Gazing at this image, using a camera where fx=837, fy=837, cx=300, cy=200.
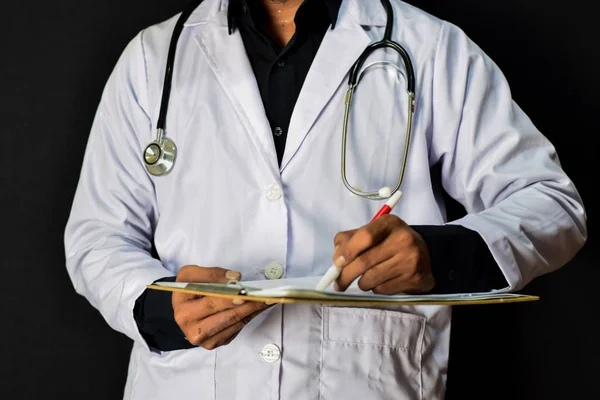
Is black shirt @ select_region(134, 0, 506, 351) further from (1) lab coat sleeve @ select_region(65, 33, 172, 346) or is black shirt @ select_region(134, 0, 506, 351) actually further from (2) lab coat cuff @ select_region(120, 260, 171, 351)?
(1) lab coat sleeve @ select_region(65, 33, 172, 346)

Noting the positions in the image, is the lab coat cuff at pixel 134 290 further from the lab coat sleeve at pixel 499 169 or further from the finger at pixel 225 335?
the lab coat sleeve at pixel 499 169

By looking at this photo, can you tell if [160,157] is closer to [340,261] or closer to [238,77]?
[238,77]

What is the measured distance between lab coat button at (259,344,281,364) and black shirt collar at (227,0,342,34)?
2.05 ft

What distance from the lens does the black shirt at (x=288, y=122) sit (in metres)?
1.30

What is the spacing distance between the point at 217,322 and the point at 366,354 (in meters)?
0.29

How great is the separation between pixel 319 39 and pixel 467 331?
0.74m

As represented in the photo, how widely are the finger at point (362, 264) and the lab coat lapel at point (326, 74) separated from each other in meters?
0.40

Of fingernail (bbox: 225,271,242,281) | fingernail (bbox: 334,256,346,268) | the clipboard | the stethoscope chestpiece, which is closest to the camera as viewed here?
the clipboard

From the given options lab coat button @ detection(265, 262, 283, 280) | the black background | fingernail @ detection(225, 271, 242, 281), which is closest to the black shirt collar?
the black background

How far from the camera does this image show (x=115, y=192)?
1.66 metres

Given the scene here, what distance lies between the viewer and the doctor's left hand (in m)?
1.15

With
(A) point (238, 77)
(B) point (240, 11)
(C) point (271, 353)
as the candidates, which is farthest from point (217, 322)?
(B) point (240, 11)

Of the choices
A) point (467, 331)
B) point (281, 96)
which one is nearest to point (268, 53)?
point (281, 96)

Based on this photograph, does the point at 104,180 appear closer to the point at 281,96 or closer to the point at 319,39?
the point at 281,96
